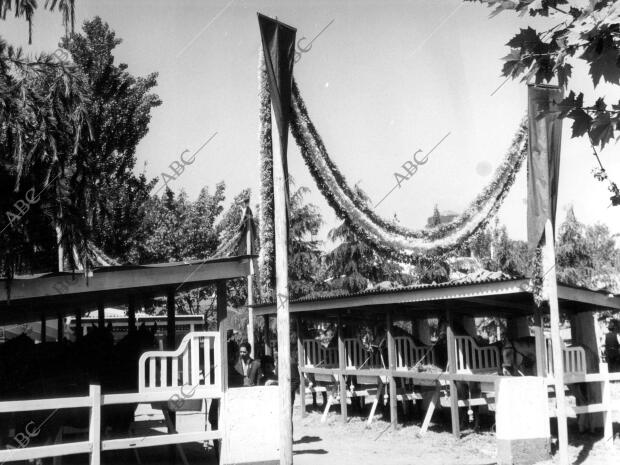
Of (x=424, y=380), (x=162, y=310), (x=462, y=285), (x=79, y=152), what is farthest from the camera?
(x=162, y=310)

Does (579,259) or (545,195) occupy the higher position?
(579,259)

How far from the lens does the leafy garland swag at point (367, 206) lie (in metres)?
10.0

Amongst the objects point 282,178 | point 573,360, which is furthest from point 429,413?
point 282,178

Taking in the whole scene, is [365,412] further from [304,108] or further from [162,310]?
[162,310]

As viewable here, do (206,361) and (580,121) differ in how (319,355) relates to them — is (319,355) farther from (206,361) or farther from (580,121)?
(580,121)

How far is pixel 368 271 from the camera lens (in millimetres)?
29250

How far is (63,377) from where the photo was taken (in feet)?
31.9

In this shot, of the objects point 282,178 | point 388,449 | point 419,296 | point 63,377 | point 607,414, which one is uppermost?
point 282,178

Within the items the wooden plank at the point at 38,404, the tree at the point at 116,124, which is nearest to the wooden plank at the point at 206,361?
the wooden plank at the point at 38,404

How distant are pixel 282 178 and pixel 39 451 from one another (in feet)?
15.5

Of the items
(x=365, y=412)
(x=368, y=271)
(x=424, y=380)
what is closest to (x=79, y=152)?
(x=424, y=380)

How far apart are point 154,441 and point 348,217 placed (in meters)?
4.30

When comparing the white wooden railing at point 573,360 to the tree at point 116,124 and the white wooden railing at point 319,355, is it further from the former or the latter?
the tree at point 116,124

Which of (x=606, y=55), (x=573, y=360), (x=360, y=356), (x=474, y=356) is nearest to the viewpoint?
(x=606, y=55)
